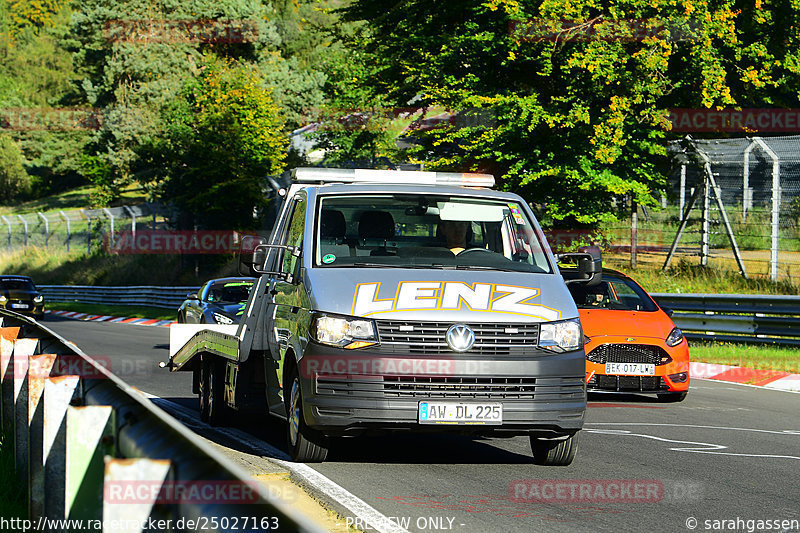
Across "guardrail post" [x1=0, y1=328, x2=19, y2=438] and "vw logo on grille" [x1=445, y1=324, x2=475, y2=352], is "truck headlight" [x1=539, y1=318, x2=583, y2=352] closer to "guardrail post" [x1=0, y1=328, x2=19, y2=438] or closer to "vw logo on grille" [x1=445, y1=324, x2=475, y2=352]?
"vw logo on grille" [x1=445, y1=324, x2=475, y2=352]

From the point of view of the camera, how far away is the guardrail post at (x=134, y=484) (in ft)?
9.98

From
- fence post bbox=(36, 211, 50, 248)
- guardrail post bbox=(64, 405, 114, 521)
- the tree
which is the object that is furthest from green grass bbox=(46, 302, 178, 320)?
guardrail post bbox=(64, 405, 114, 521)

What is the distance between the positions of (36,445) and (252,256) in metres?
3.85

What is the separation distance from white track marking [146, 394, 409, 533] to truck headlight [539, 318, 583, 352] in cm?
178

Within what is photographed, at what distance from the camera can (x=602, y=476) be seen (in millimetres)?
8062

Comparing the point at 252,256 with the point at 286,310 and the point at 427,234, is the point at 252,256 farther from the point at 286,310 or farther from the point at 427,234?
the point at 427,234

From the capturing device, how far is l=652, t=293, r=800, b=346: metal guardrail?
749 inches

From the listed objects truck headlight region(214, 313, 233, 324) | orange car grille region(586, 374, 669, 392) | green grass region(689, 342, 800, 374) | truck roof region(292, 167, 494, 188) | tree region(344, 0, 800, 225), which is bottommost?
green grass region(689, 342, 800, 374)

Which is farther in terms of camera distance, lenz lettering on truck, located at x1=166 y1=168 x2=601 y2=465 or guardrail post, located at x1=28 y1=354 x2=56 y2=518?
lenz lettering on truck, located at x1=166 y1=168 x2=601 y2=465

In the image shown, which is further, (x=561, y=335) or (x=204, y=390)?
(x=204, y=390)

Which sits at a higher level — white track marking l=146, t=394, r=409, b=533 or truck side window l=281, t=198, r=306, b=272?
truck side window l=281, t=198, r=306, b=272

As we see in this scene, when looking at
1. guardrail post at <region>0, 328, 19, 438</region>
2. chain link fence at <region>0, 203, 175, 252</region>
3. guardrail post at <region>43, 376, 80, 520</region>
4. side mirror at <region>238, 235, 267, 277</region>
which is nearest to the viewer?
guardrail post at <region>43, 376, 80, 520</region>

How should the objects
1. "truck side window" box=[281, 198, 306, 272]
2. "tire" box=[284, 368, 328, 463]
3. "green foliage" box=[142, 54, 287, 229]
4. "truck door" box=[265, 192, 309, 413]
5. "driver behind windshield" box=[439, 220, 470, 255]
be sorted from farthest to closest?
"green foliage" box=[142, 54, 287, 229], "driver behind windshield" box=[439, 220, 470, 255], "truck side window" box=[281, 198, 306, 272], "truck door" box=[265, 192, 309, 413], "tire" box=[284, 368, 328, 463]

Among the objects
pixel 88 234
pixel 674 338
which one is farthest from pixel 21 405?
pixel 88 234
